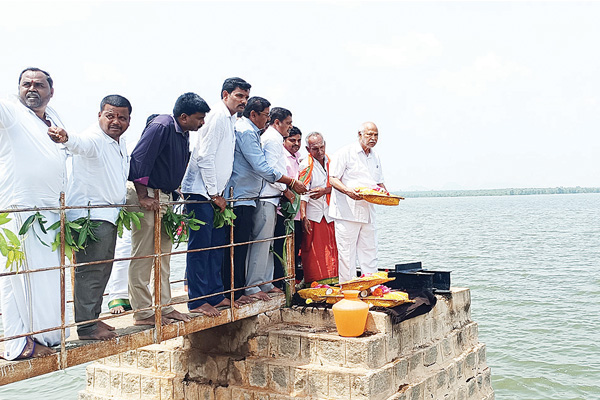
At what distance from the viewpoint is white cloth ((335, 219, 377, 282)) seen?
7.71 m

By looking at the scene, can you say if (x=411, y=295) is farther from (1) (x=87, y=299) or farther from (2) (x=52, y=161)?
(2) (x=52, y=161)

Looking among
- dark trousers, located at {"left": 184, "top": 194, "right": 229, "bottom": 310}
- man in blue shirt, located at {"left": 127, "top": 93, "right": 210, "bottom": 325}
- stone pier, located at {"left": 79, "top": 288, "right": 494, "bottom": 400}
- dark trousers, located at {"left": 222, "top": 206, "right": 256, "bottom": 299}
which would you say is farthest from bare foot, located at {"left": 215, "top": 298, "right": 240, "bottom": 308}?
man in blue shirt, located at {"left": 127, "top": 93, "right": 210, "bottom": 325}

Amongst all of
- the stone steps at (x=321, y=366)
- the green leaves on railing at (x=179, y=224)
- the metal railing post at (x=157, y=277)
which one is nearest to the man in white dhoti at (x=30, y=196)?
the metal railing post at (x=157, y=277)

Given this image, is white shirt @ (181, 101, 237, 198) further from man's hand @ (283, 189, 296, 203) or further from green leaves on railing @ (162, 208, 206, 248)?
man's hand @ (283, 189, 296, 203)

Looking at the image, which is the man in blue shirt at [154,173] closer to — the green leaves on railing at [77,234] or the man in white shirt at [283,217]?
the green leaves on railing at [77,234]

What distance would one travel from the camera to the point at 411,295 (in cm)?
732

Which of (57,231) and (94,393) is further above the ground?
(57,231)

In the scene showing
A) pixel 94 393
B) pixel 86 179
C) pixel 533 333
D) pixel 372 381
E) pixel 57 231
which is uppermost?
pixel 86 179

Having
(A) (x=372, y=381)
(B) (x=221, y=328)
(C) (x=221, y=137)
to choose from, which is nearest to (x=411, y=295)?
(A) (x=372, y=381)

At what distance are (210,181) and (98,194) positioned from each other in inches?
49.0

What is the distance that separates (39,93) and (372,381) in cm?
382

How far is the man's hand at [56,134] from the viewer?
15.1 feet

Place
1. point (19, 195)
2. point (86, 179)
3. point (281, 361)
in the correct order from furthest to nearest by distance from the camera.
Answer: point (281, 361) → point (86, 179) → point (19, 195)

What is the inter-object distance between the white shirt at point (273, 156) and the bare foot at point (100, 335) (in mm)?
2307
